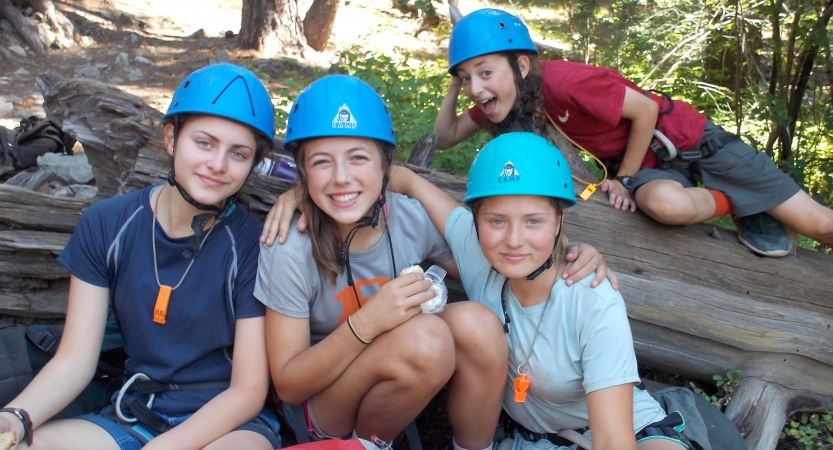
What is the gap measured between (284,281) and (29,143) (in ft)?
13.7

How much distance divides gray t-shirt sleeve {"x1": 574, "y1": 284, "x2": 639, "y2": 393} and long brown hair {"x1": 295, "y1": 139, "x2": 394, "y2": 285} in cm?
106

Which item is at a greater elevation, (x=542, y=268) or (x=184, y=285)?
(x=542, y=268)

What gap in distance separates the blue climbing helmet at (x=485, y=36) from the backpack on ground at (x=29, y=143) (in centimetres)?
→ 396

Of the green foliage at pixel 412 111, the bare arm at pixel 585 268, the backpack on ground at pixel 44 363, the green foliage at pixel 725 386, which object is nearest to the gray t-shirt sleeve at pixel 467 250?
the bare arm at pixel 585 268

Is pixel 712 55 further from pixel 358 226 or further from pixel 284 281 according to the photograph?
pixel 284 281

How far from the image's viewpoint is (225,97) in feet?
8.87

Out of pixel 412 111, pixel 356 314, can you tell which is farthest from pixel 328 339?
pixel 412 111

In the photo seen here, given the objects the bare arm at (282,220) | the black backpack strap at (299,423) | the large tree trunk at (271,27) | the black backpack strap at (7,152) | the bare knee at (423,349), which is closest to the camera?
the bare knee at (423,349)

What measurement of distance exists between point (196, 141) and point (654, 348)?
2581 mm

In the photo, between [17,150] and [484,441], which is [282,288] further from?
[17,150]

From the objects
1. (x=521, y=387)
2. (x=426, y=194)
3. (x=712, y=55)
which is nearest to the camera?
(x=521, y=387)

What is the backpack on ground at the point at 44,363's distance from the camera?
2.68 meters

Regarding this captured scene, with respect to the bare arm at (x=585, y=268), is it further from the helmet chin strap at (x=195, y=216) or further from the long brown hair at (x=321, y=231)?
the helmet chin strap at (x=195, y=216)

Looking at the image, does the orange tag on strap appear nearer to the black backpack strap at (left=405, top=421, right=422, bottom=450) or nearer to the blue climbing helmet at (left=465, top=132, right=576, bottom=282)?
the blue climbing helmet at (left=465, top=132, right=576, bottom=282)
